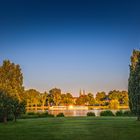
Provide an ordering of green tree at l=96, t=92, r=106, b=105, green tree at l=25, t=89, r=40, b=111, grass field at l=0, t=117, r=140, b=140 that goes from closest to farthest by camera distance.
A: grass field at l=0, t=117, r=140, b=140 < green tree at l=25, t=89, r=40, b=111 < green tree at l=96, t=92, r=106, b=105

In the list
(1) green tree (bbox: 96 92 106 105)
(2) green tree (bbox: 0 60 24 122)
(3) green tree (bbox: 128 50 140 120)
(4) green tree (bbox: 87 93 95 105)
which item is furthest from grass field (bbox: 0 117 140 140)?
(4) green tree (bbox: 87 93 95 105)

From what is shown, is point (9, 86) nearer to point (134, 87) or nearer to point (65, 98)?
point (134, 87)

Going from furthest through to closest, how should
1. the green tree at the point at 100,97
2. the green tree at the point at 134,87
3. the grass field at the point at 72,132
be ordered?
the green tree at the point at 100,97, the green tree at the point at 134,87, the grass field at the point at 72,132

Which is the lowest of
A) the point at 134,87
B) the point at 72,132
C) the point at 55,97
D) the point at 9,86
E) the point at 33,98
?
the point at 72,132

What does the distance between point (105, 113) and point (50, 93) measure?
424 ft

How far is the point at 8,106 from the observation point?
4109cm

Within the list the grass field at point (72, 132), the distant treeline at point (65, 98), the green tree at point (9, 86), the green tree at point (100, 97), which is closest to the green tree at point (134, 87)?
the grass field at point (72, 132)

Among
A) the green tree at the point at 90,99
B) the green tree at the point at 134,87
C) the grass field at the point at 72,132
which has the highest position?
the green tree at the point at 90,99

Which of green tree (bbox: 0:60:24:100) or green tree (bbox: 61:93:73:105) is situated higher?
green tree (bbox: 61:93:73:105)

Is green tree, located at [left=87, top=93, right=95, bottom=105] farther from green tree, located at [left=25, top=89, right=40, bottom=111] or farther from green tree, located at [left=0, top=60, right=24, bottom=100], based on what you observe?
green tree, located at [left=0, top=60, right=24, bottom=100]

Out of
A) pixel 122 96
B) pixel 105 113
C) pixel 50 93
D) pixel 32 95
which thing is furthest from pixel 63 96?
pixel 105 113

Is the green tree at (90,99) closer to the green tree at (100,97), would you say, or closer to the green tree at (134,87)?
the green tree at (100,97)

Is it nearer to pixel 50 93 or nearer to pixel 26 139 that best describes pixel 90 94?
pixel 50 93

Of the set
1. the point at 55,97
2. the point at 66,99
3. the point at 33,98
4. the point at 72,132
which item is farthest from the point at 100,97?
the point at 72,132
